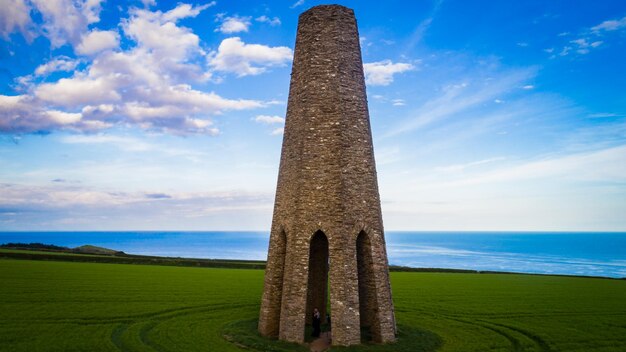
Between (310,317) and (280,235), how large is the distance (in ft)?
19.7

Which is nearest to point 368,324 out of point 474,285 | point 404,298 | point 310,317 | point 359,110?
point 310,317

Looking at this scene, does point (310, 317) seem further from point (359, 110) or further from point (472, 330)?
point (359, 110)

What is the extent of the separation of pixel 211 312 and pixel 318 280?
682 centimetres

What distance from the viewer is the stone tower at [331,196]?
18219 millimetres

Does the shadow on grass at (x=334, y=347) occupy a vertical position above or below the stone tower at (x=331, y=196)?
below

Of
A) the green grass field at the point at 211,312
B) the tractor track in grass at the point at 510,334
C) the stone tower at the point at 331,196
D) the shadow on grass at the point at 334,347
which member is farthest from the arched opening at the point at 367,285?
the tractor track in grass at the point at 510,334

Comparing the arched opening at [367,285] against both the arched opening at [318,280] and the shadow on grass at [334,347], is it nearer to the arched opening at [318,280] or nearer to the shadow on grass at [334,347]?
the shadow on grass at [334,347]

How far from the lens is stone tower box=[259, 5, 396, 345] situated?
18.2m

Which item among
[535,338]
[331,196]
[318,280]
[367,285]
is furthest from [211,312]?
[535,338]

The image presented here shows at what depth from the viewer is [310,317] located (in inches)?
909

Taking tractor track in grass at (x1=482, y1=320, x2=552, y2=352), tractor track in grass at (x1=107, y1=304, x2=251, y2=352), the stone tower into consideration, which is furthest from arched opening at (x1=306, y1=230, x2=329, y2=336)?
tractor track in grass at (x1=482, y1=320, x2=552, y2=352)

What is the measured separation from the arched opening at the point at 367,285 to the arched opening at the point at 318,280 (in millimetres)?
3739

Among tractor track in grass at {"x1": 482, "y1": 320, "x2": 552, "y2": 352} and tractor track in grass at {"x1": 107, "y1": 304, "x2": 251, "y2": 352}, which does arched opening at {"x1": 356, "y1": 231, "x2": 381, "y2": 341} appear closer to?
tractor track in grass at {"x1": 482, "y1": 320, "x2": 552, "y2": 352}

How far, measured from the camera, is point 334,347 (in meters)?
17.5
